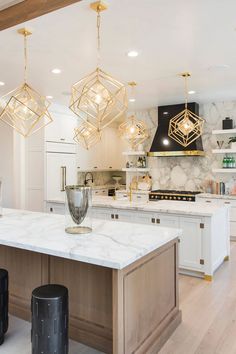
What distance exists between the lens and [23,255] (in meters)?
2.89

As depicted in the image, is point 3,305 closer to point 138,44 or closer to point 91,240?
point 91,240

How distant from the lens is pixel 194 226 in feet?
13.0

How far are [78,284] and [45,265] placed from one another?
1.26 feet

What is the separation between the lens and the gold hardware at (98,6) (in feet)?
8.45

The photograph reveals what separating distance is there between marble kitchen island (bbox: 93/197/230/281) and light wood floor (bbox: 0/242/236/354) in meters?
0.27

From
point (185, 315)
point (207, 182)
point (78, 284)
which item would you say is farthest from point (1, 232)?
point (207, 182)

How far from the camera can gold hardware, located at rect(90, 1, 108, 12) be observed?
2576mm

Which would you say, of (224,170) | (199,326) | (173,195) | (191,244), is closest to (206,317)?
(199,326)

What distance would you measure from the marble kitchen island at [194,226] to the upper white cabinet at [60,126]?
9.01 ft

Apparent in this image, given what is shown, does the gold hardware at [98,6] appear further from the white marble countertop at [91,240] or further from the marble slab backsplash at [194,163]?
the marble slab backsplash at [194,163]

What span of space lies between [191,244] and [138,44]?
2.58 m

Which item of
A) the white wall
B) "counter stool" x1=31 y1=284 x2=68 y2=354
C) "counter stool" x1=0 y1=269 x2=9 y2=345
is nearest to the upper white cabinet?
the white wall

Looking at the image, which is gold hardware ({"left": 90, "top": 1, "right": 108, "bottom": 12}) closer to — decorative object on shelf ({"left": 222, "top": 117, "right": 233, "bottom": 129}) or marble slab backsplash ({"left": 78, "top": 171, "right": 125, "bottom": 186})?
decorative object on shelf ({"left": 222, "top": 117, "right": 233, "bottom": 129})

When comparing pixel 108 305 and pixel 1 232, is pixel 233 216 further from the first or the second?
pixel 1 232
